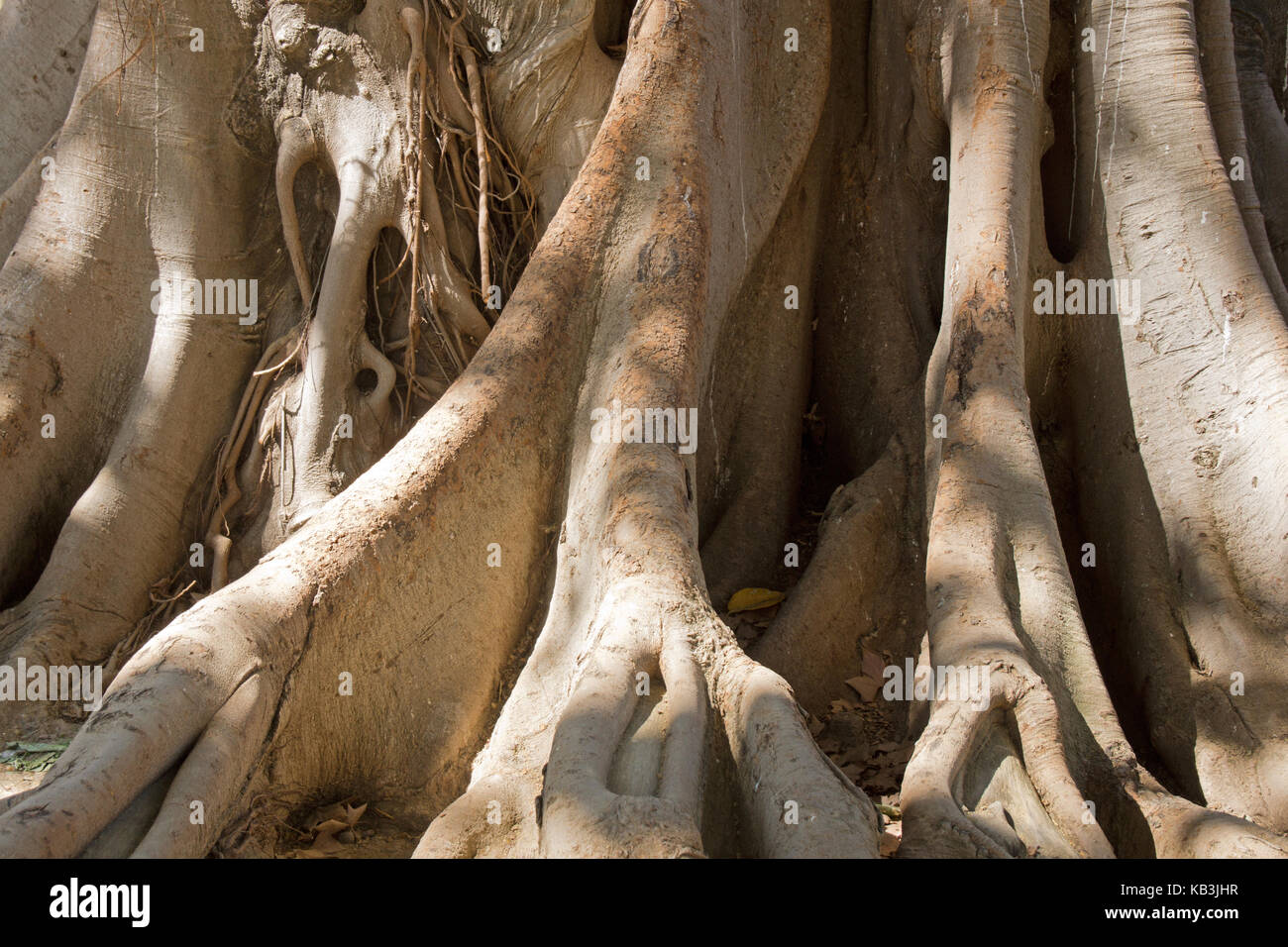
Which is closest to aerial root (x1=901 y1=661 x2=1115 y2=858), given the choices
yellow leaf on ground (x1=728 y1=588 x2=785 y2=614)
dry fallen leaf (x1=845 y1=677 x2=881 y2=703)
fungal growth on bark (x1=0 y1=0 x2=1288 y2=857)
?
fungal growth on bark (x1=0 y1=0 x2=1288 y2=857)

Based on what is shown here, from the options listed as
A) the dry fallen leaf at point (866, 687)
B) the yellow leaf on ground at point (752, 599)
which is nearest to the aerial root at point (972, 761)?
the dry fallen leaf at point (866, 687)

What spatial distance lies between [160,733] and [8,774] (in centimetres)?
159

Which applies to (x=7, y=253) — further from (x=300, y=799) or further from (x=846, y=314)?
(x=846, y=314)

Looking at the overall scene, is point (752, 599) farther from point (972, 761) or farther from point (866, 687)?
point (972, 761)

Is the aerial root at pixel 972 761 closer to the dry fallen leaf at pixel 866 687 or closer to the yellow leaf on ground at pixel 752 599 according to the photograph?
the dry fallen leaf at pixel 866 687

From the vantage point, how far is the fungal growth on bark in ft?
8.59

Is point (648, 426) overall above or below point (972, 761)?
above

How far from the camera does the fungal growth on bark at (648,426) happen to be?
262 centimetres

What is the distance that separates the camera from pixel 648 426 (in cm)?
322

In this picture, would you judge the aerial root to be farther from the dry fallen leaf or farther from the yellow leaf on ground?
the yellow leaf on ground

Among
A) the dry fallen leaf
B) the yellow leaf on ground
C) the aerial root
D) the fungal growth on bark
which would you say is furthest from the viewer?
the yellow leaf on ground

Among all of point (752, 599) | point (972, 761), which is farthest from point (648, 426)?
point (972, 761)

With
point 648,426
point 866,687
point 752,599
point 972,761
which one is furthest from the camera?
point 752,599
